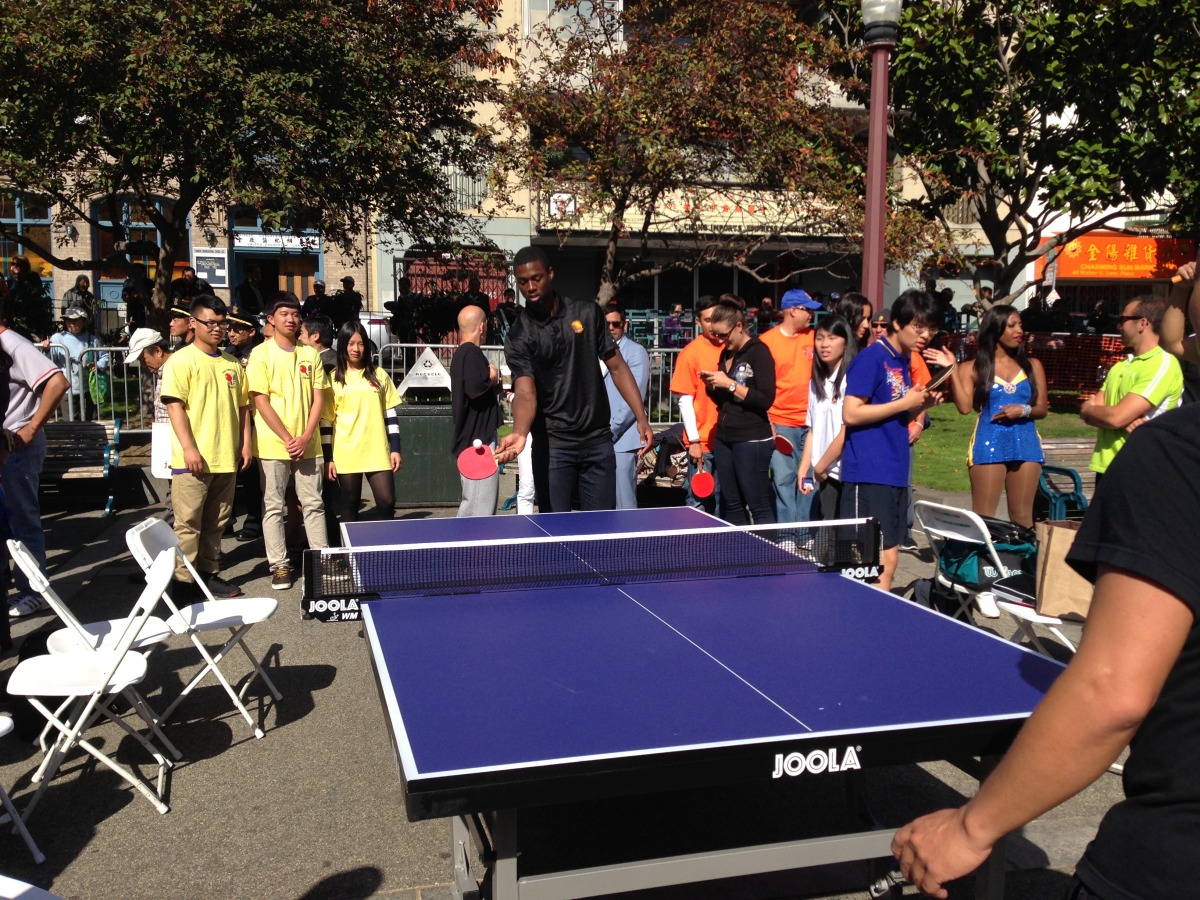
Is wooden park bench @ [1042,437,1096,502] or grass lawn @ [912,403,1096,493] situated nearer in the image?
grass lawn @ [912,403,1096,493]

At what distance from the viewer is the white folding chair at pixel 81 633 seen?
4.74m

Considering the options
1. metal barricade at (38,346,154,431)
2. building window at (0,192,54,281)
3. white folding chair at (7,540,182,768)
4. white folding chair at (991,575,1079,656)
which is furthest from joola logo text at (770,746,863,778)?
building window at (0,192,54,281)

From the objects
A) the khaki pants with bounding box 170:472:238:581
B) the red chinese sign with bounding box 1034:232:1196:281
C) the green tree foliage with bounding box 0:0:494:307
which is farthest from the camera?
the red chinese sign with bounding box 1034:232:1196:281

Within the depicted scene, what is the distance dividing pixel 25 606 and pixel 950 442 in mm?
13150

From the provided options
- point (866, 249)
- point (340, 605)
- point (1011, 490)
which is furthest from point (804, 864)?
point (866, 249)

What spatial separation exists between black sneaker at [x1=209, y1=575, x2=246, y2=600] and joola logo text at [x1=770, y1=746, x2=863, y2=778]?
237 inches

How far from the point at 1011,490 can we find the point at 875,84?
370 cm

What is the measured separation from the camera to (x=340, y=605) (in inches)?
158

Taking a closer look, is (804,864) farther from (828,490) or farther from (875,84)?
(875,84)

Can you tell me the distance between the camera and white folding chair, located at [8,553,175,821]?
441cm

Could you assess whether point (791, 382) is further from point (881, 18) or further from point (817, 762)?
point (817, 762)

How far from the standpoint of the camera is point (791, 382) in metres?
8.54

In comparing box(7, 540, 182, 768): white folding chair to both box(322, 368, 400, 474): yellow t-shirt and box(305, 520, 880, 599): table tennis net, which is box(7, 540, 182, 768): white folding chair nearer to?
box(305, 520, 880, 599): table tennis net

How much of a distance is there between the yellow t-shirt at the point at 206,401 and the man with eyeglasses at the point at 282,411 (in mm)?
340
